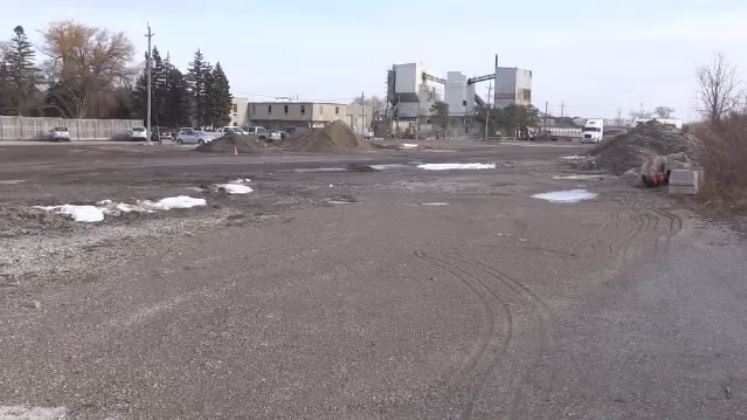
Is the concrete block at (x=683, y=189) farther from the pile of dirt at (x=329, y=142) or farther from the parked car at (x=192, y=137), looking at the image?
the parked car at (x=192, y=137)

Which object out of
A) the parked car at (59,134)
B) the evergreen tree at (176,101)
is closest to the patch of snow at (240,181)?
the parked car at (59,134)

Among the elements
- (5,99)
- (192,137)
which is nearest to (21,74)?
(5,99)

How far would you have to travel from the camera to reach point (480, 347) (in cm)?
607

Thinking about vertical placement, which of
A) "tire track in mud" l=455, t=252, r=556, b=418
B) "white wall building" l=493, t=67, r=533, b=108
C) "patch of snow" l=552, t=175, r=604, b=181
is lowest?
"patch of snow" l=552, t=175, r=604, b=181

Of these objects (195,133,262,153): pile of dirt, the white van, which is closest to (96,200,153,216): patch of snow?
(195,133,262,153): pile of dirt

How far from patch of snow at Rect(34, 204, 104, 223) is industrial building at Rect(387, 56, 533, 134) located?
382 ft

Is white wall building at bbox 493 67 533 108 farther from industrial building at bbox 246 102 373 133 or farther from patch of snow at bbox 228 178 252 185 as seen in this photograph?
patch of snow at bbox 228 178 252 185

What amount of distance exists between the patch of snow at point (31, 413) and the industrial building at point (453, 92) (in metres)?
126

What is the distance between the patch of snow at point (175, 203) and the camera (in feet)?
51.6

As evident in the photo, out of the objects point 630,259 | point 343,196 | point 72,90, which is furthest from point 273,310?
point 72,90

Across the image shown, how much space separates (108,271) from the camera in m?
8.80

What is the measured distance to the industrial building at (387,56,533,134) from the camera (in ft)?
434

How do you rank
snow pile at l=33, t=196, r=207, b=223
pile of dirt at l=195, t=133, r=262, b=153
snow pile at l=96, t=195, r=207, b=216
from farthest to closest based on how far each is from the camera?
1. pile of dirt at l=195, t=133, r=262, b=153
2. snow pile at l=96, t=195, r=207, b=216
3. snow pile at l=33, t=196, r=207, b=223

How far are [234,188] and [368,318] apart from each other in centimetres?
1457
